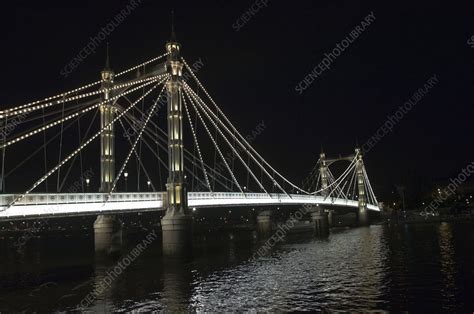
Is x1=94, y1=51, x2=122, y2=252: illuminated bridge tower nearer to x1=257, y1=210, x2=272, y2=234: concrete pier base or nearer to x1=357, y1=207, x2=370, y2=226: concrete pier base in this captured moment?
x1=257, y1=210, x2=272, y2=234: concrete pier base

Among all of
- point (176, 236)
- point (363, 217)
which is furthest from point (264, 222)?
point (363, 217)

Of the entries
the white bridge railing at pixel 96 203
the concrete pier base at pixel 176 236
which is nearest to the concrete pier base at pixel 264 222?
the white bridge railing at pixel 96 203

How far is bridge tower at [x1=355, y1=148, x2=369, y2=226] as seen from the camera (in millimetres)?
111637

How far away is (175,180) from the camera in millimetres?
40188

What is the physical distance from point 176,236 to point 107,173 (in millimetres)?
10025

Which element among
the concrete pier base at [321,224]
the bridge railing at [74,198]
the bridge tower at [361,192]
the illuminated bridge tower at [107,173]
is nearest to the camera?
the bridge railing at [74,198]

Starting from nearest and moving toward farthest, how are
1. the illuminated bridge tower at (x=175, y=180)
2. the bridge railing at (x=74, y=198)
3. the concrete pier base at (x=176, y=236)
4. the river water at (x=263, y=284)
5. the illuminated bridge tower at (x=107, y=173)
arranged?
the river water at (x=263, y=284) < the bridge railing at (x=74, y=198) < the concrete pier base at (x=176, y=236) < the illuminated bridge tower at (x=175, y=180) < the illuminated bridge tower at (x=107, y=173)

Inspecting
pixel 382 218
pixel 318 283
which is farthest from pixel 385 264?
pixel 382 218

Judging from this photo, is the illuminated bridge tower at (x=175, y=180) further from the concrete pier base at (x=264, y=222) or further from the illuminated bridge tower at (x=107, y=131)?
the concrete pier base at (x=264, y=222)

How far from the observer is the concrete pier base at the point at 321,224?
78.8 m

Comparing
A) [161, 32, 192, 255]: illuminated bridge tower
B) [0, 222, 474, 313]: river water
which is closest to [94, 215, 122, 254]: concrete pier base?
[0, 222, 474, 313]: river water

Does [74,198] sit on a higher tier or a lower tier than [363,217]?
higher

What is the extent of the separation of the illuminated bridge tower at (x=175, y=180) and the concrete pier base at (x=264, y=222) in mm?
37047

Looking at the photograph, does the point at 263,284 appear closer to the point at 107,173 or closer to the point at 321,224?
the point at 107,173
